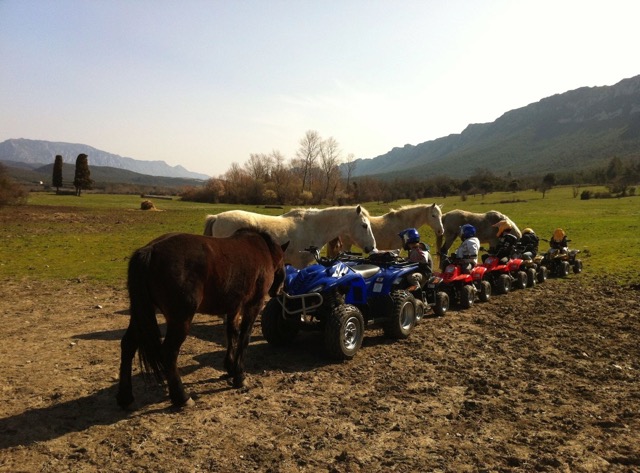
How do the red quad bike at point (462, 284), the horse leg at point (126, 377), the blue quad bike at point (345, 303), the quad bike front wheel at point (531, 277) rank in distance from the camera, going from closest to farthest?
the horse leg at point (126, 377)
the blue quad bike at point (345, 303)
the red quad bike at point (462, 284)
the quad bike front wheel at point (531, 277)

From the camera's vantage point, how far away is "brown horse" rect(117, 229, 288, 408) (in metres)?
4.63

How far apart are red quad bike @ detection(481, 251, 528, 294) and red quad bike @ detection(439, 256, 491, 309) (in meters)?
0.75

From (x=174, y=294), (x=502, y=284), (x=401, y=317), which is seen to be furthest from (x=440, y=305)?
(x=174, y=294)

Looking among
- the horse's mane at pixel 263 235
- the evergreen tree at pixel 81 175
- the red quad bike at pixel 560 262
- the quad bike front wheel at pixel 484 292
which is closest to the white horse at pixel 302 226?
the quad bike front wheel at pixel 484 292

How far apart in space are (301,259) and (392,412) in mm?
4919

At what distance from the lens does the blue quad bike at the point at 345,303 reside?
6379mm

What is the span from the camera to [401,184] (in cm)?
9425

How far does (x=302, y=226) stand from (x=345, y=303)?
3274 millimetres

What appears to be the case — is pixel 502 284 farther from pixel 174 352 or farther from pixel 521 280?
pixel 174 352

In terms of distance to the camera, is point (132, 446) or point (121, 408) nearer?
point (132, 446)

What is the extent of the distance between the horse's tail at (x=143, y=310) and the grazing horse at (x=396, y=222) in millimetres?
7331

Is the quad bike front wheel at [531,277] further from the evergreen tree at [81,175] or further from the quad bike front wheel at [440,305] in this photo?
the evergreen tree at [81,175]

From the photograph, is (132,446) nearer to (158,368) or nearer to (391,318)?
(158,368)

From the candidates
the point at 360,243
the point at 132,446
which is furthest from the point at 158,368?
the point at 360,243
